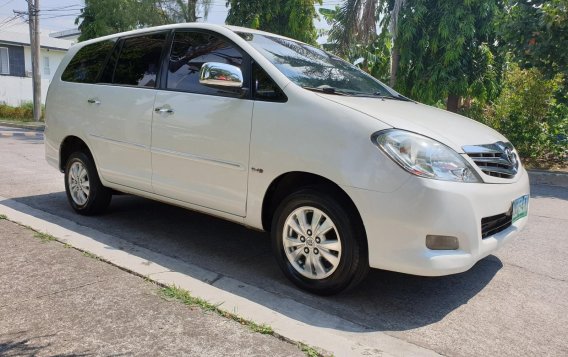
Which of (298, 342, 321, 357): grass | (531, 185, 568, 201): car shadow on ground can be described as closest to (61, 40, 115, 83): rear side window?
(298, 342, 321, 357): grass

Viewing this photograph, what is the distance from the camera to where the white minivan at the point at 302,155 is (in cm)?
305

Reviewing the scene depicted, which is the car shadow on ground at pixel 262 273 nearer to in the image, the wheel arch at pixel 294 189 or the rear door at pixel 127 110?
the wheel arch at pixel 294 189

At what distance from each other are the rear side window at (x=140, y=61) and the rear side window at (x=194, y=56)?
0.20 metres

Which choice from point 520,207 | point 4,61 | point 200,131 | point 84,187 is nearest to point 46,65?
point 4,61

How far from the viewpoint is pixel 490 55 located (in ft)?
44.4

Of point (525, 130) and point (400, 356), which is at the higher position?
point (525, 130)

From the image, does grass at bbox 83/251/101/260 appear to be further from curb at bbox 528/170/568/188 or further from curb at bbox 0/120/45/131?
curb at bbox 0/120/45/131

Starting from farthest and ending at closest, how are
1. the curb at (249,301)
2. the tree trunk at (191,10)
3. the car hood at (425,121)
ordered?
1. the tree trunk at (191,10)
2. the car hood at (425,121)
3. the curb at (249,301)

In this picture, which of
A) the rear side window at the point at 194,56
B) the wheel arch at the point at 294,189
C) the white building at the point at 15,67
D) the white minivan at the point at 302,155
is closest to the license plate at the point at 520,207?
the white minivan at the point at 302,155

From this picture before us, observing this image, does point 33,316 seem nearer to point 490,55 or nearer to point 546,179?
point 546,179

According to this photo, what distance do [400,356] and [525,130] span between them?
848cm

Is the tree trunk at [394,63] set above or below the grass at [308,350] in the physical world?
above

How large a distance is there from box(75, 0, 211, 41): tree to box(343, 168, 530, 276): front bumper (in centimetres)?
1876

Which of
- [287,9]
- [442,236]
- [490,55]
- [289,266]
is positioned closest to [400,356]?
[442,236]
